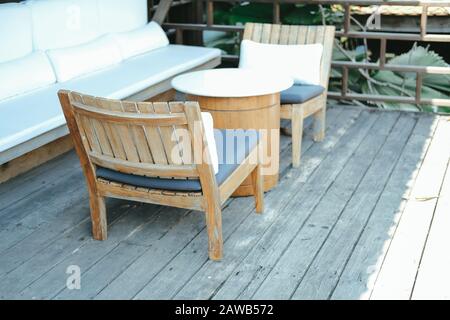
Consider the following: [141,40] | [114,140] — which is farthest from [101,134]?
[141,40]

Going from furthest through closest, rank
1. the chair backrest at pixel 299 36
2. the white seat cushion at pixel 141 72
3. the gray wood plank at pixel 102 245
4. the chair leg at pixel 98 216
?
the chair backrest at pixel 299 36, the white seat cushion at pixel 141 72, the chair leg at pixel 98 216, the gray wood plank at pixel 102 245

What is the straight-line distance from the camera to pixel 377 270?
2893 millimetres

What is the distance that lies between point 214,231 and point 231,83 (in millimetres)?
1061

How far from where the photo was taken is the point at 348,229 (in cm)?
329

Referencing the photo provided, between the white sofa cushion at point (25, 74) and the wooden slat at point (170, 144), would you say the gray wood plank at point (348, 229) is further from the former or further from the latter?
the white sofa cushion at point (25, 74)

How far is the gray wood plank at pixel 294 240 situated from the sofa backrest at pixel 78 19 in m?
2.08

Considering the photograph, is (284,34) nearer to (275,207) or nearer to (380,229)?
(275,207)

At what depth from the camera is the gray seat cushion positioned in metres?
4.16

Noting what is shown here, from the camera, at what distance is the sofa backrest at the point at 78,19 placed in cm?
450

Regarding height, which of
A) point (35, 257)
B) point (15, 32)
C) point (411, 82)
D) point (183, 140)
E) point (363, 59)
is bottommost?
point (35, 257)

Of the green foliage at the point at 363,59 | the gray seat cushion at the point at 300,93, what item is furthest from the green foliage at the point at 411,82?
the gray seat cushion at the point at 300,93
